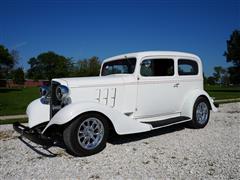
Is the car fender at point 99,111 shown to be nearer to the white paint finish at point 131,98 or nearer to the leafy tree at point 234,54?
the white paint finish at point 131,98

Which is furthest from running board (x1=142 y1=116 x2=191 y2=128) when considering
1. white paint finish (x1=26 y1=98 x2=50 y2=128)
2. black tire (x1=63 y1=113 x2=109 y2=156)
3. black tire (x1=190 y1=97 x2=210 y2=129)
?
white paint finish (x1=26 y1=98 x2=50 y2=128)

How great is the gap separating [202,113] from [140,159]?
10.4ft

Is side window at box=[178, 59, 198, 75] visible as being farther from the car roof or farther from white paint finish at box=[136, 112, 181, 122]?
white paint finish at box=[136, 112, 181, 122]

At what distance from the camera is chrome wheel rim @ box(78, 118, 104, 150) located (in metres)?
4.34

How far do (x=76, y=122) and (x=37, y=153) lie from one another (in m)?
1.18

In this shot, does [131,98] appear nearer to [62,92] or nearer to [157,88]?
[157,88]

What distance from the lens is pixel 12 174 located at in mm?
3705

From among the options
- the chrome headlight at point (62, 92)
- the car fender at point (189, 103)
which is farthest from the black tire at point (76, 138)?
the car fender at point (189, 103)

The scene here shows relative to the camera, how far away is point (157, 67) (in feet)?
19.5

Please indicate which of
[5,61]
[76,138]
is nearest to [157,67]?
[76,138]

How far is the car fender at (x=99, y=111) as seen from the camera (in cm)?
418

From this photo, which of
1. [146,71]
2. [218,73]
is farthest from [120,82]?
[218,73]

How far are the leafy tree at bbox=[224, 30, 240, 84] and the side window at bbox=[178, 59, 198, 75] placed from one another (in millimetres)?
28792

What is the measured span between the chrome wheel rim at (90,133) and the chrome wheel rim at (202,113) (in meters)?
3.16
